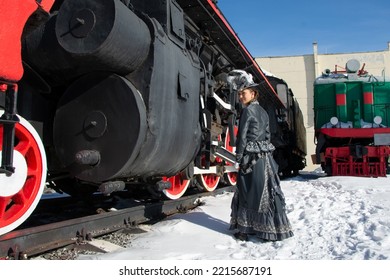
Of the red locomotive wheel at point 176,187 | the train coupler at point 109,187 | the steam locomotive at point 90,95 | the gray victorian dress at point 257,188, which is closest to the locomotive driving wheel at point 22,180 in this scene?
the steam locomotive at point 90,95

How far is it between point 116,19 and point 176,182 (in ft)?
11.0

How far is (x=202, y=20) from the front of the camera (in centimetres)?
492

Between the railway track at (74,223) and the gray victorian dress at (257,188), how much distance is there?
3.82 feet

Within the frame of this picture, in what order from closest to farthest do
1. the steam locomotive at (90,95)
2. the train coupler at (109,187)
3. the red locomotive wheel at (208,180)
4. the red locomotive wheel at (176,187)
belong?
the steam locomotive at (90,95), the train coupler at (109,187), the red locomotive wheel at (176,187), the red locomotive wheel at (208,180)

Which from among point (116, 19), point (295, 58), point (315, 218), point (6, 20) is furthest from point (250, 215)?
point (295, 58)

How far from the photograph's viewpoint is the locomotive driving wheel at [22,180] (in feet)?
8.93

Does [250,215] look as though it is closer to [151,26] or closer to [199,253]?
[199,253]

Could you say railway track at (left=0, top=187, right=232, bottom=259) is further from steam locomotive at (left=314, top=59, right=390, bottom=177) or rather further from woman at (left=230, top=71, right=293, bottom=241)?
steam locomotive at (left=314, top=59, right=390, bottom=177)

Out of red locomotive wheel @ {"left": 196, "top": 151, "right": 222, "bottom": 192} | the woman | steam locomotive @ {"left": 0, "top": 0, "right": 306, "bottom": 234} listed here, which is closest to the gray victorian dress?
the woman

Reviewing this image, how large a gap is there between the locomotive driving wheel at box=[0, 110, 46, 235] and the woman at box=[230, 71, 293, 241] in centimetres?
177

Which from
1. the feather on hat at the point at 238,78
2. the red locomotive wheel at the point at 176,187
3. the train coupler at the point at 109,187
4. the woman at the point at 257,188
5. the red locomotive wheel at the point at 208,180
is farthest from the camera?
the red locomotive wheel at the point at 208,180

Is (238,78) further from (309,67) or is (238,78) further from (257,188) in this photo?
(309,67)

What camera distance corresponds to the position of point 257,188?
360 centimetres

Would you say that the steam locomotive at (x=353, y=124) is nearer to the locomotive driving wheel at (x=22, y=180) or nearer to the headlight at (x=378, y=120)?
the headlight at (x=378, y=120)
